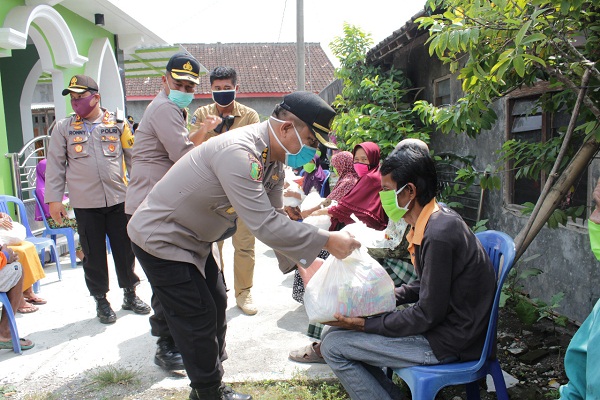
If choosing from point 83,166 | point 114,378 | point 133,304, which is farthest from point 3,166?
point 114,378

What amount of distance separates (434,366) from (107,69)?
925 centimetres

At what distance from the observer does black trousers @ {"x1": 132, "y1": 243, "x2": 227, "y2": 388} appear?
101 inches

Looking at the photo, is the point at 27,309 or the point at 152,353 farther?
the point at 27,309

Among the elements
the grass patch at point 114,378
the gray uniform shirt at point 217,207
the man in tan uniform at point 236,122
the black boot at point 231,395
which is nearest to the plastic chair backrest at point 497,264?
the gray uniform shirt at point 217,207

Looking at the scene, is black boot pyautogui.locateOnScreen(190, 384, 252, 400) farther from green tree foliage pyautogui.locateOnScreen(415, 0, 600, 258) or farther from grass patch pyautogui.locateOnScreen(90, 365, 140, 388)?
green tree foliage pyautogui.locateOnScreen(415, 0, 600, 258)

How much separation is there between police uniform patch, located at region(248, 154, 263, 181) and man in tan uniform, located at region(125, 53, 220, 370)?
132 cm

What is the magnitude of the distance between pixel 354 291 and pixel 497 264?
0.74 m

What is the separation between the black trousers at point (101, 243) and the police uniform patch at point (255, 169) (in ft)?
7.92

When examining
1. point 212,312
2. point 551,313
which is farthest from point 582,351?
point 551,313

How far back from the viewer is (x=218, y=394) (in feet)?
9.05

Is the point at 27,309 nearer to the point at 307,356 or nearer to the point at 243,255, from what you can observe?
the point at 243,255

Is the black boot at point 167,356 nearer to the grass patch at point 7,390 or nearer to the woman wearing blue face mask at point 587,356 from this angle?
the grass patch at point 7,390

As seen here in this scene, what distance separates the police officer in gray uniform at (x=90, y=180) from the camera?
421 centimetres

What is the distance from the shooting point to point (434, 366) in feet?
7.44
